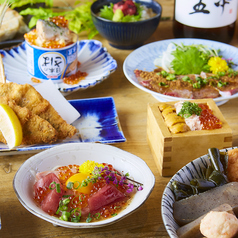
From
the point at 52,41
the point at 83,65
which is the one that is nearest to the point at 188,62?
the point at 83,65

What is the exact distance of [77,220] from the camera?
29.1 inches

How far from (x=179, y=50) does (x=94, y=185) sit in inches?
36.8

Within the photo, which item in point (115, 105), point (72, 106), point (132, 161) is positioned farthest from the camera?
point (115, 105)

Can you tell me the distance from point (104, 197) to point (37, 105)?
1.56 ft

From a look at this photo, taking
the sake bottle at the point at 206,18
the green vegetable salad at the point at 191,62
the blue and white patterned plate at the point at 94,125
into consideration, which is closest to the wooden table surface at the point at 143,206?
the blue and white patterned plate at the point at 94,125

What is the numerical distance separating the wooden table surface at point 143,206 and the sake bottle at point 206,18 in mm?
454

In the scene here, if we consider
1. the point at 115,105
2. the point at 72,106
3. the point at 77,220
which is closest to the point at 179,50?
the point at 115,105

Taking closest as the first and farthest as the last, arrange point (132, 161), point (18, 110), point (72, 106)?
point (132, 161) → point (18, 110) → point (72, 106)

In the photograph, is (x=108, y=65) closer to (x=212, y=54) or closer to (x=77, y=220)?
(x=212, y=54)

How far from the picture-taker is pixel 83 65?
62.6 inches

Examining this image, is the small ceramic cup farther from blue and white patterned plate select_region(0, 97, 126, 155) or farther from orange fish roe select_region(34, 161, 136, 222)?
orange fish roe select_region(34, 161, 136, 222)

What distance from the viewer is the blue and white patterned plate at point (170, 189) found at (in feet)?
2.26

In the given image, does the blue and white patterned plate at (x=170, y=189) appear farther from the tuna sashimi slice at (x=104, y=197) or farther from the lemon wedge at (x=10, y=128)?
the lemon wedge at (x=10, y=128)

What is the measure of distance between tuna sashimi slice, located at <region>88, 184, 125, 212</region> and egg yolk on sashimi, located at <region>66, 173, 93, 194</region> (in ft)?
0.09
